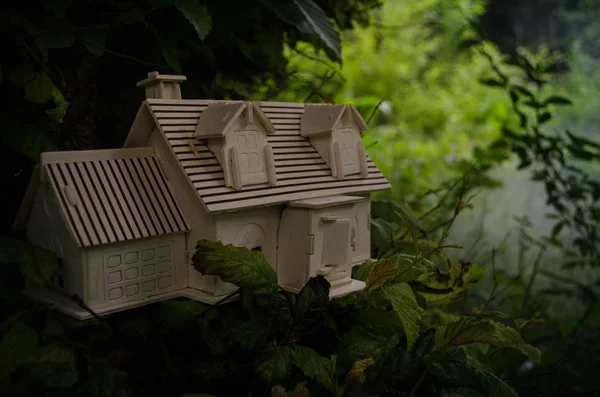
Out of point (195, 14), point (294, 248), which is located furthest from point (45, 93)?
point (294, 248)

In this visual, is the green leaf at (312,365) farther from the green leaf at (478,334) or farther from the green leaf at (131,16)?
the green leaf at (131,16)

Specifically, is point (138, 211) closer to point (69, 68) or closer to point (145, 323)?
point (145, 323)

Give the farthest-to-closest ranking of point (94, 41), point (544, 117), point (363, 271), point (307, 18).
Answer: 1. point (544, 117)
2. point (307, 18)
3. point (363, 271)
4. point (94, 41)

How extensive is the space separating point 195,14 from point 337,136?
17.5 inches

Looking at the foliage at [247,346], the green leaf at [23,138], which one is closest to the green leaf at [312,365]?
the foliage at [247,346]

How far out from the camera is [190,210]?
1165mm

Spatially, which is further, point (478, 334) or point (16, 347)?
point (478, 334)

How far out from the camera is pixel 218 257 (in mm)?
1080

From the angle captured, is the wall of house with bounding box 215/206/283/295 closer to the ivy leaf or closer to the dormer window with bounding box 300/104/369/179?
the ivy leaf

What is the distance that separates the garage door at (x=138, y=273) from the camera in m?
1.08

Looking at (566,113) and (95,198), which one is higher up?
(566,113)

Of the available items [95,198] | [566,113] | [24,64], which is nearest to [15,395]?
[95,198]

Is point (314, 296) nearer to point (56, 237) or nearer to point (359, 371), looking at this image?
point (359, 371)

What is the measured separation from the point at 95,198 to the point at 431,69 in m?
5.42
